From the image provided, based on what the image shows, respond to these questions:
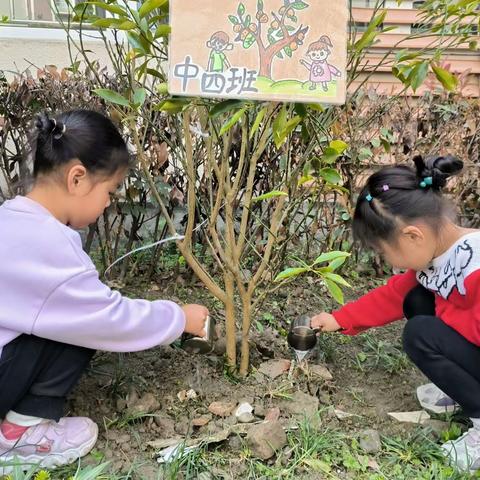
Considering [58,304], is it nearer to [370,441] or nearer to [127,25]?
[127,25]

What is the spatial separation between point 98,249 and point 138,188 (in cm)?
55

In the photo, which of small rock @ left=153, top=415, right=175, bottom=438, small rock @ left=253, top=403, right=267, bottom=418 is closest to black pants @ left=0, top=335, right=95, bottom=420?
small rock @ left=153, top=415, right=175, bottom=438

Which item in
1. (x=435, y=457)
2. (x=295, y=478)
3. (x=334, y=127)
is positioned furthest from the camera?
(x=334, y=127)

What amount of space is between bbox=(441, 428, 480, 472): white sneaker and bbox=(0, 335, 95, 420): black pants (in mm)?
1086

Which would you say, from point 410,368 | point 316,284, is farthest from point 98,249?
point 410,368

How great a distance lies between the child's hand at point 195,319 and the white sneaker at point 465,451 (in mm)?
802

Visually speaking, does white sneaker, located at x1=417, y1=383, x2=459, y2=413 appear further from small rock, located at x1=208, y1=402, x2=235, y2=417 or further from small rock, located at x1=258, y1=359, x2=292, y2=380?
small rock, located at x1=208, y1=402, x2=235, y2=417

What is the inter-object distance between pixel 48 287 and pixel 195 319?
45 centimetres

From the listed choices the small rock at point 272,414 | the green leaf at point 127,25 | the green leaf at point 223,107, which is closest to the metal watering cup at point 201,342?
the small rock at point 272,414

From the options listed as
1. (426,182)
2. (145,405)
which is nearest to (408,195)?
(426,182)

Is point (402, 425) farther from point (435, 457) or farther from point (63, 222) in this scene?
point (63, 222)

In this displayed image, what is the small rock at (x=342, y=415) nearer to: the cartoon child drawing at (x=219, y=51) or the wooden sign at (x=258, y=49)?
the wooden sign at (x=258, y=49)

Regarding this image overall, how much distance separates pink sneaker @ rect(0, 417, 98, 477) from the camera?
1.49m

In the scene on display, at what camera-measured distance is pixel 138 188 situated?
258 centimetres
